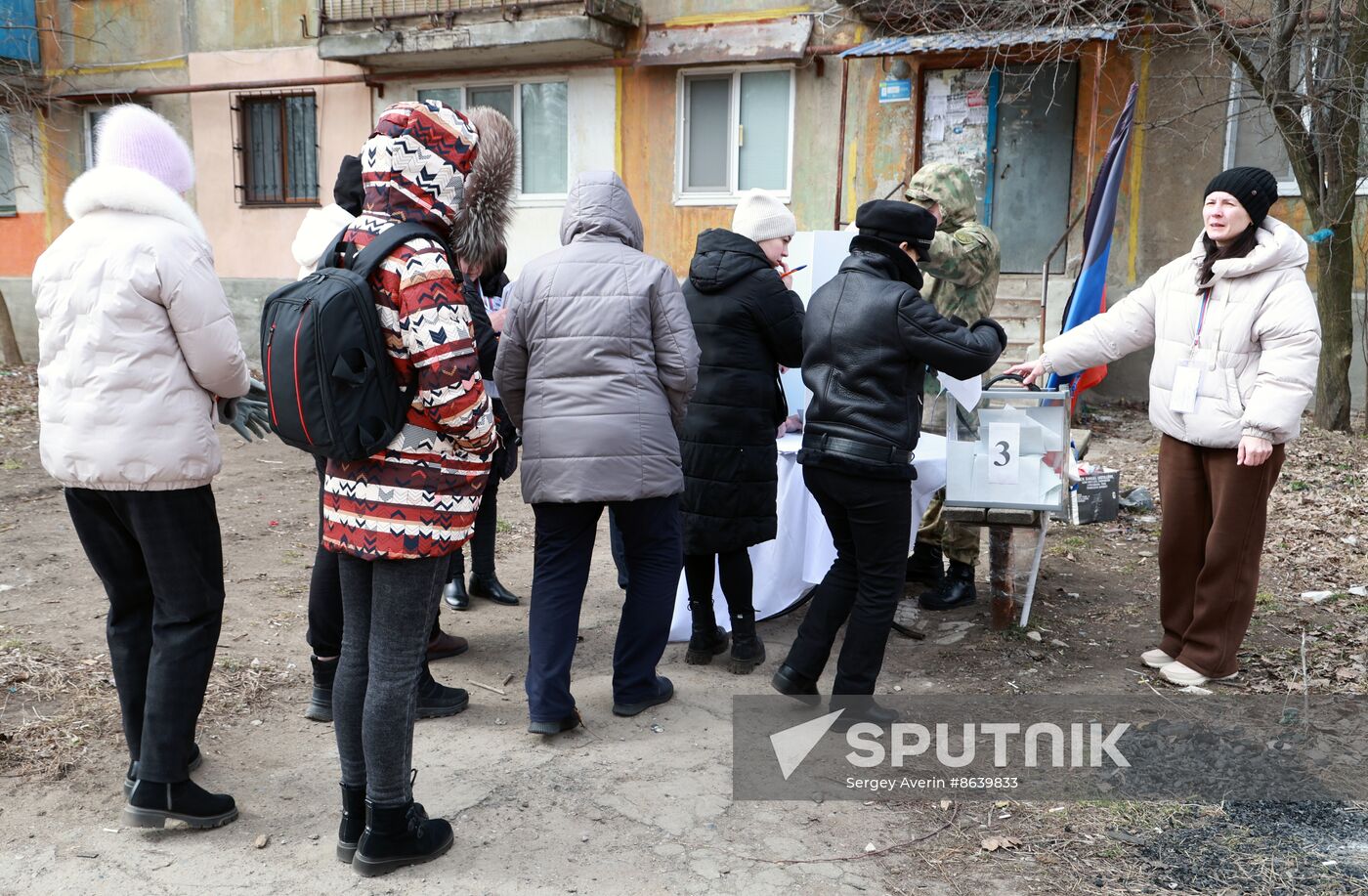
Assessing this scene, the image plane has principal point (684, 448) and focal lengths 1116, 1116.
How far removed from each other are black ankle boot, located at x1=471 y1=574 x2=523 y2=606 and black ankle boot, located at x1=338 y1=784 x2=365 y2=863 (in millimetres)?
2338

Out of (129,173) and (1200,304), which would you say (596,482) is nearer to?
(129,173)

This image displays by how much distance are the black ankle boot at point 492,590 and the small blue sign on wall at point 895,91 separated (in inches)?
318

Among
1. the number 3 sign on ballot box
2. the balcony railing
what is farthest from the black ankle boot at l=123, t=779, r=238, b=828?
the balcony railing

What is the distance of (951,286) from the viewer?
4.82 metres

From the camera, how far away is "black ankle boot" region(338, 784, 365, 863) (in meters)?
2.90

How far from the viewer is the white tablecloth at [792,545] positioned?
4531 millimetres

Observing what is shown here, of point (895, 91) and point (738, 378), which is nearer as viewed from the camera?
point (738, 378)

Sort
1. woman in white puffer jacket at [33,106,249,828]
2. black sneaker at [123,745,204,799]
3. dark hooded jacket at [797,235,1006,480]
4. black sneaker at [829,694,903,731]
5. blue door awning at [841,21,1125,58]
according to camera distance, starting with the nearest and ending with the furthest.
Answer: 1. woman in white puffer jacket at [33,106,249,828]
2. black sneaker at [123,745,204,799]
3. dark hooded jacket at [797,235,1006,480]
4. black sneaker at [829,694,903,731]
5. blue door awning at [841,21,1125,58]

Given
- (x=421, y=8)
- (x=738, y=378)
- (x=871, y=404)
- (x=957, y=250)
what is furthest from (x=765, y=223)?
(x=421, y=8)

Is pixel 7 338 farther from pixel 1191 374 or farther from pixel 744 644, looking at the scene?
pixel 1191 374

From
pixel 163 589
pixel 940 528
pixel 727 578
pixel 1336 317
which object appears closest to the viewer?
pixel 163 589

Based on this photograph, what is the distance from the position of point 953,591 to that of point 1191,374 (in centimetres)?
152

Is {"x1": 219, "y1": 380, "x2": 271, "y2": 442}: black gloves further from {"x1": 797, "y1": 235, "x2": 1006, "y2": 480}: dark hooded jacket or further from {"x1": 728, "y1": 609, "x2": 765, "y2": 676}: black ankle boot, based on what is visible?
{"x1": 728, "y1": 609, "x2": 765, "y2": 676}: black ankle boot

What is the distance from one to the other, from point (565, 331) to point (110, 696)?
2.14 m
